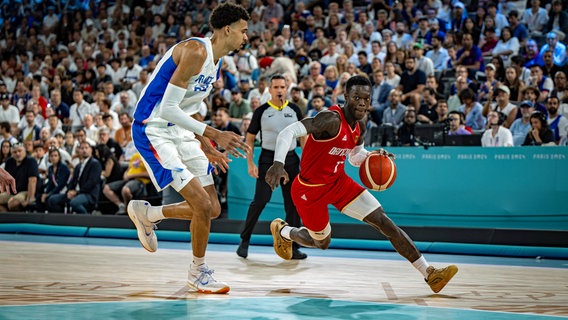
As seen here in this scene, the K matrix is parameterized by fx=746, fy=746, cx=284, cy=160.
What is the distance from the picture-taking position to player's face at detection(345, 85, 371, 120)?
577 cm

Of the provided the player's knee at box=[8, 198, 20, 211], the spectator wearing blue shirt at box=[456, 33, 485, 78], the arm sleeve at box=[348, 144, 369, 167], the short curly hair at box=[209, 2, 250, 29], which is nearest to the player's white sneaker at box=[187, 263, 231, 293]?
the arm sleeve at box=[348, 144, 369, 167]

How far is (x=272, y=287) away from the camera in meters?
5.66

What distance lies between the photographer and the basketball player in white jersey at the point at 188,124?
5164mm

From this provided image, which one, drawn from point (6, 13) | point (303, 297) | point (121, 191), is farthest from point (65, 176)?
point (6, 13)

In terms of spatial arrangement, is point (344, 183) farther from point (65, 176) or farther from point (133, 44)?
point (133, 44)

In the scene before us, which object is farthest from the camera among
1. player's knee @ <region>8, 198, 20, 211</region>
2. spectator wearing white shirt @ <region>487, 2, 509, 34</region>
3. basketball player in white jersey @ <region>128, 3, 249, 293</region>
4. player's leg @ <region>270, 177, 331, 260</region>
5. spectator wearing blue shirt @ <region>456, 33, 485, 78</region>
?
spectator wearing white shirt @ <region>487, 2, 509, 34</region>

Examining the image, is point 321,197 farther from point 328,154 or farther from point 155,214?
point 155,214

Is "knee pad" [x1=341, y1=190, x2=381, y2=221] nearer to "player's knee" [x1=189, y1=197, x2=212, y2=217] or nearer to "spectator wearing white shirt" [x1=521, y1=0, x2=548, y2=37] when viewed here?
"player's knee" [x1=189, y1=197, x2=212, y2=217]

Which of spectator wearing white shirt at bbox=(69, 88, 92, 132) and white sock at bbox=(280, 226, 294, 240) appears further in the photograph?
spectator wearing white shirt at bbox=(69, 88, 92, 132)

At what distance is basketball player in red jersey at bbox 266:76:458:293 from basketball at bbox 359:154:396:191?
8 centimetres

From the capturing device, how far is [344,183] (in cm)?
600

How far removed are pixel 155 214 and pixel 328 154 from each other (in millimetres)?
1445

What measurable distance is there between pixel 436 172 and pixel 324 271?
9.47ft

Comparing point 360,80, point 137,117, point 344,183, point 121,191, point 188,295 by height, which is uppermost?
point 360,80
